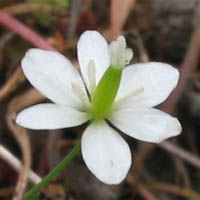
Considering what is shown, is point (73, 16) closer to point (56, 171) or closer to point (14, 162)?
point (14, 162)

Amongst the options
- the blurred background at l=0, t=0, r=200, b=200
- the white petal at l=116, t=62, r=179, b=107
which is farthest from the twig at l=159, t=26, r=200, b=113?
the white petal at l=116, t=62, r=179, b=107

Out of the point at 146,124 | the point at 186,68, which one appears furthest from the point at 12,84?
the point at 146,124

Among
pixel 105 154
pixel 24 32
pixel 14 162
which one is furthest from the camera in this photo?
pixel 24 32

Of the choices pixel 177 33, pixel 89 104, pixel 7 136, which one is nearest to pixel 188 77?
pixel 177 33

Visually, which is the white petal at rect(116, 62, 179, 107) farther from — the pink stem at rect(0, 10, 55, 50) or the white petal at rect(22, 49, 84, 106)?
the pink stem at rect(0, 10, 55, 50)

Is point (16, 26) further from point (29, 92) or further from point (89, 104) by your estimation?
point (89, 104)

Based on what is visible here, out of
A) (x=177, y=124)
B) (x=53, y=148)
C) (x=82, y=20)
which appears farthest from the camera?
(x=82, y=20)
